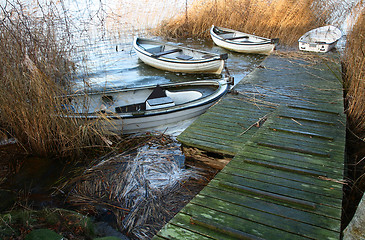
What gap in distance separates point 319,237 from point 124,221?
8.65 ft

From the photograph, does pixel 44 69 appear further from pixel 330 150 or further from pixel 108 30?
pixel 108 30

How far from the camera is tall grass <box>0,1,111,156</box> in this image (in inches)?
170

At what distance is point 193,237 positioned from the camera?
87.7 inches

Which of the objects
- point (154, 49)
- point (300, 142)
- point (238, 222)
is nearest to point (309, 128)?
point (300, 142)

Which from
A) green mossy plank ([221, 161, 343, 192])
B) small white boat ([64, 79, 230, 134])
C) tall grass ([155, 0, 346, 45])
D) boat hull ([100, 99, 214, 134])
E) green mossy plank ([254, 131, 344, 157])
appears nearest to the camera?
green mossy plank ([221, 161, 343, 192])

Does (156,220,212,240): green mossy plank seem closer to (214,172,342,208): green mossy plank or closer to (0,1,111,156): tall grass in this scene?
(214,172,342,208): green mossy plank

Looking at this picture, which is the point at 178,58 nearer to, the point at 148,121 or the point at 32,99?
the point at 148,121

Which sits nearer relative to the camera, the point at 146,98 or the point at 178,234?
the point at 178,234

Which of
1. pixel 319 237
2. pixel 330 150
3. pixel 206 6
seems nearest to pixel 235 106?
pixel 330 150

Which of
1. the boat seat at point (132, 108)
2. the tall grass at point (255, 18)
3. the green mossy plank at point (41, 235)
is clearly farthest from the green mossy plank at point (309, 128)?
the tall grass at point (255, 18)

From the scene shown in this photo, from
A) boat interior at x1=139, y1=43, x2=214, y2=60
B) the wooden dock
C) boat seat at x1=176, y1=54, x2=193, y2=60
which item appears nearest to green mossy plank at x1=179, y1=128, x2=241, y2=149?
the wooden dock

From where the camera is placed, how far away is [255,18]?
515 inches

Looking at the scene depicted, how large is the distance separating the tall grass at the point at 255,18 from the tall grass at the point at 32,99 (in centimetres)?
1048

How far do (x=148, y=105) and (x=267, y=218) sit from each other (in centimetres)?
438
